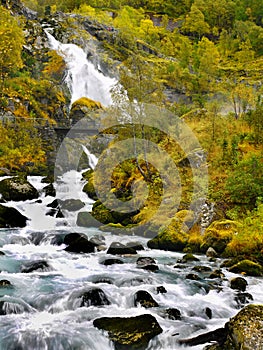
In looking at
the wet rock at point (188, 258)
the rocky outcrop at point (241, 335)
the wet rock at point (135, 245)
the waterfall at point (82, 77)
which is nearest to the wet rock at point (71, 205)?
the wet rock at point (135, 245)

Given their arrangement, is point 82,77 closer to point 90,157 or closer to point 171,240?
point 90,157

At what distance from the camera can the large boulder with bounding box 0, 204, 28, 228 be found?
15695mm

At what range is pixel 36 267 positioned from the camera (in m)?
10.8

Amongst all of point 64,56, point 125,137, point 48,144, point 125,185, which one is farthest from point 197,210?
point 64,56

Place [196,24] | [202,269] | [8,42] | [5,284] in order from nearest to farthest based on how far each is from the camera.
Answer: [5,284] → [202,269] → [8,42] → [196,24]

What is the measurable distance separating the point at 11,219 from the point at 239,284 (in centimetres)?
985

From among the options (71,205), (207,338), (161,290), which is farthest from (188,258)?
(71,205)

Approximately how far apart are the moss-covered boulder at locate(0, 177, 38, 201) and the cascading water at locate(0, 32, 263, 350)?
4361 mm

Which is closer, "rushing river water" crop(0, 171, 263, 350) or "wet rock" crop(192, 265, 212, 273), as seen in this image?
"rushing river water" crop(0, 171, 263, 350)

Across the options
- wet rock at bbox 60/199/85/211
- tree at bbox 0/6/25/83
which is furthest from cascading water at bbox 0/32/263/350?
tree at bbox 0/6/25/83

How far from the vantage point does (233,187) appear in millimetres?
14438

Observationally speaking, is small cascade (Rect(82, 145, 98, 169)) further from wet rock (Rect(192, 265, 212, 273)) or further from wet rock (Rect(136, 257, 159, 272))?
wet rock (Rect(192, 265, 212, 273))

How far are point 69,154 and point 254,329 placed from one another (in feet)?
72.4

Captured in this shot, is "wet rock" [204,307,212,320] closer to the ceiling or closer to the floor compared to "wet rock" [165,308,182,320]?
closer to the floor
